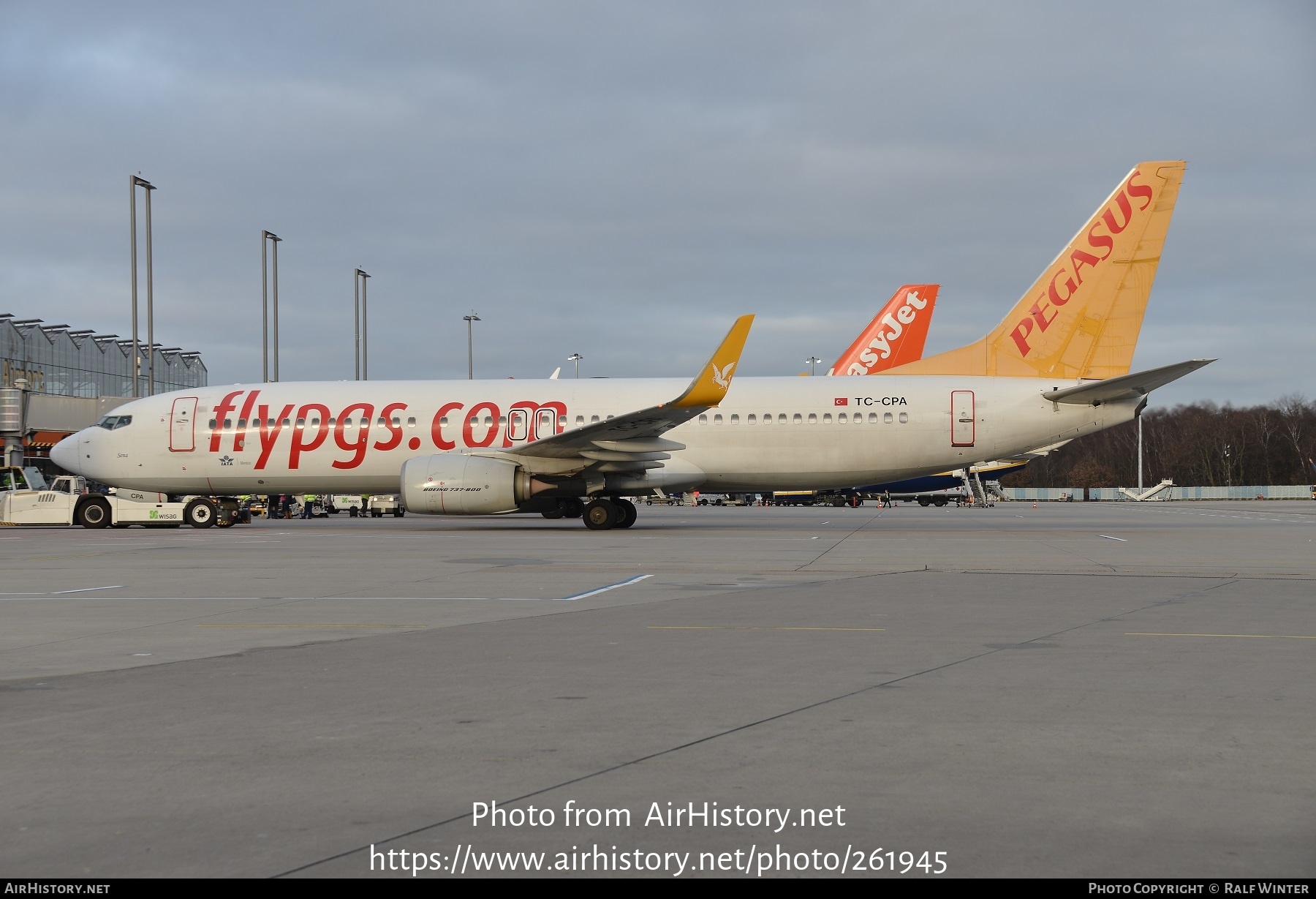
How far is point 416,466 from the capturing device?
24.8 m

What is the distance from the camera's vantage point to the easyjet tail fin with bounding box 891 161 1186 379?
25.7 m

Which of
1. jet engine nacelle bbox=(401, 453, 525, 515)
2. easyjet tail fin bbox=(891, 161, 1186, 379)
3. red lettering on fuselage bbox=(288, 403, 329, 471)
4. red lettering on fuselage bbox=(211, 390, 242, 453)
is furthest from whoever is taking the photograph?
red lettering on fuselage bbox=(211, 390, 242, 453)

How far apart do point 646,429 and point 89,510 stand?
15722mm

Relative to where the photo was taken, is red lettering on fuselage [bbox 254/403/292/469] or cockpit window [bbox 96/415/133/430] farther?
cockpit window [bbox 96/415/133/430]

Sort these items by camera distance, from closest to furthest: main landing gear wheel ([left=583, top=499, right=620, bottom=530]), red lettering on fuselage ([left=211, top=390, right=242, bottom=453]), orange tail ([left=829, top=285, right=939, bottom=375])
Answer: main landing gear wheel ([left=583, top=499, right=620, bottom=530]) → red lettering on fuselage ([left=211, top=390, right=242, bottom=453]) → orange tail ([left=829, top=285, right=939, bottom=375])

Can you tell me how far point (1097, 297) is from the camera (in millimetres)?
26094

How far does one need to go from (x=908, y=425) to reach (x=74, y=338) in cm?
7637

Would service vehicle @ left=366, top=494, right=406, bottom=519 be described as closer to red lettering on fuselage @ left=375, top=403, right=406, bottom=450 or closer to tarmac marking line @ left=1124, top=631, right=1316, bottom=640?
red lettering on fuselage @ left=375, top=403, right=406, bottom=450

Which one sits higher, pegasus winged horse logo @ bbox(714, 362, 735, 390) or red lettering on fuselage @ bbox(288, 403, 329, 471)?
pegasus winged horse logo @ bbox(714, 362, 735, 390)

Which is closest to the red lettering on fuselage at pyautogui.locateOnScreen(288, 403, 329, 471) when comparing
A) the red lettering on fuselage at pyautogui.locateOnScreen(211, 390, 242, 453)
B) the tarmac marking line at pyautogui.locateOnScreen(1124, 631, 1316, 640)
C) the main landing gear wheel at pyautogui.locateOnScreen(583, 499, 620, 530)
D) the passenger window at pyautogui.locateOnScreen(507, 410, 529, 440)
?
the red lettering on fuselage at pyautogui.locateOnScreen(211, 390, 242, 453)

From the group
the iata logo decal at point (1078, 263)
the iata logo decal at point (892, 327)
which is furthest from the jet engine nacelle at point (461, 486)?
the iata logo decal at point (892, 327)

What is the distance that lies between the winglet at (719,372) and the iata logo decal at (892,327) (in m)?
17.4

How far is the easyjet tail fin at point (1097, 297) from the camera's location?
84.2 feet

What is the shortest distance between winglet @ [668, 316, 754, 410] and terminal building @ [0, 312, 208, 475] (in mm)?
23911
